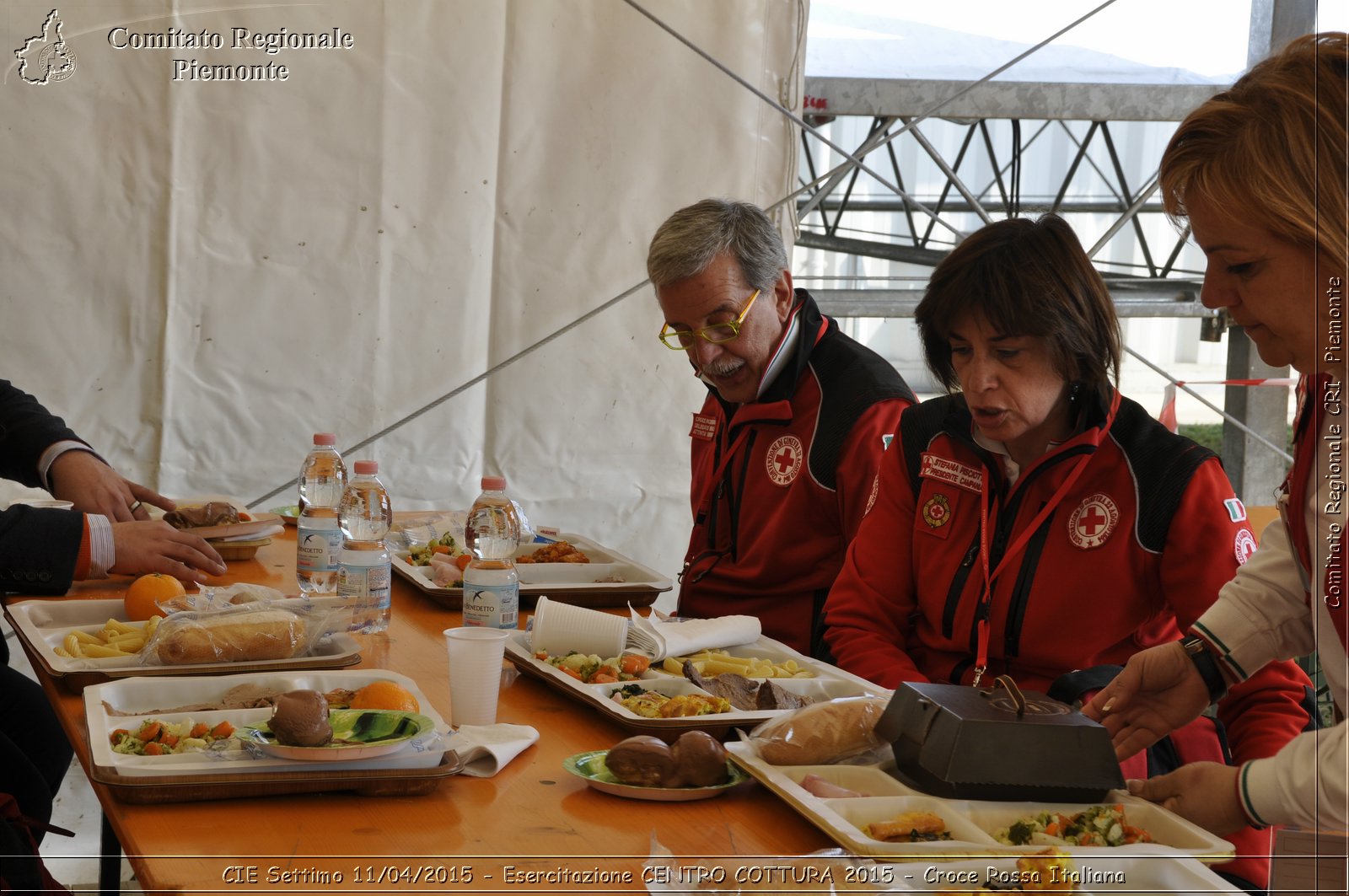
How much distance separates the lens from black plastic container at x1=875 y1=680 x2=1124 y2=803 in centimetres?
114

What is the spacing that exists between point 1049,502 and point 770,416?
70cm

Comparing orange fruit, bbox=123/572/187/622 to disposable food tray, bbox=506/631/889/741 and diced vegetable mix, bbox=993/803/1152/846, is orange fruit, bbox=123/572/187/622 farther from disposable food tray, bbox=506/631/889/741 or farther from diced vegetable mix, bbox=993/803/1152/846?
diced vegetable mix, bbox=993/803/1152/846

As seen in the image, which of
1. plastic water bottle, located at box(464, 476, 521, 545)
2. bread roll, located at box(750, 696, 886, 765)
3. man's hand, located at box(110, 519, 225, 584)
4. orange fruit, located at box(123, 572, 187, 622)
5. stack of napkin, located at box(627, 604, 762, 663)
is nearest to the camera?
bread roll, located at box(750, 696, 886, 765)

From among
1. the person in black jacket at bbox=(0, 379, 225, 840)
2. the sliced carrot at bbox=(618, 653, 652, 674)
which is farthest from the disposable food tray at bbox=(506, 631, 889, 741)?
the person in black jacket at bbox=(0, 379, 225, 840)

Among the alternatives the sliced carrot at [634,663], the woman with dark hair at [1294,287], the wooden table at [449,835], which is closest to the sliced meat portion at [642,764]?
the wooden table at [449,835]

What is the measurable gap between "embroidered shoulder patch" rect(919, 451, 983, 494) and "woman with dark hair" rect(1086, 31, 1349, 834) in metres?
0.60

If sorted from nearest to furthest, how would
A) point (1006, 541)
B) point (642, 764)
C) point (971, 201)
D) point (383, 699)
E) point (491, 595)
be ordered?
point (642, 764)
point (383, 699)
point (491, 595)
point (1006, 541)
point (971, 201)

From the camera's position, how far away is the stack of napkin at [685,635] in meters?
1.67

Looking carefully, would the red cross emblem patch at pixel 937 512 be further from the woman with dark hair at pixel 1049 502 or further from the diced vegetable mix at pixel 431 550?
the diced vegetable mix at pixel 431 550

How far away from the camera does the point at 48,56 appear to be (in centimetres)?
307

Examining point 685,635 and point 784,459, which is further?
point 784,459

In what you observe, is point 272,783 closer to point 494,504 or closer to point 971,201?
point 494,504

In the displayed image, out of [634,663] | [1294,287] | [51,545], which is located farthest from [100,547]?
[1294,287]

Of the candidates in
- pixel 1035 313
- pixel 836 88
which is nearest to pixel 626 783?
pixel 1035 313
